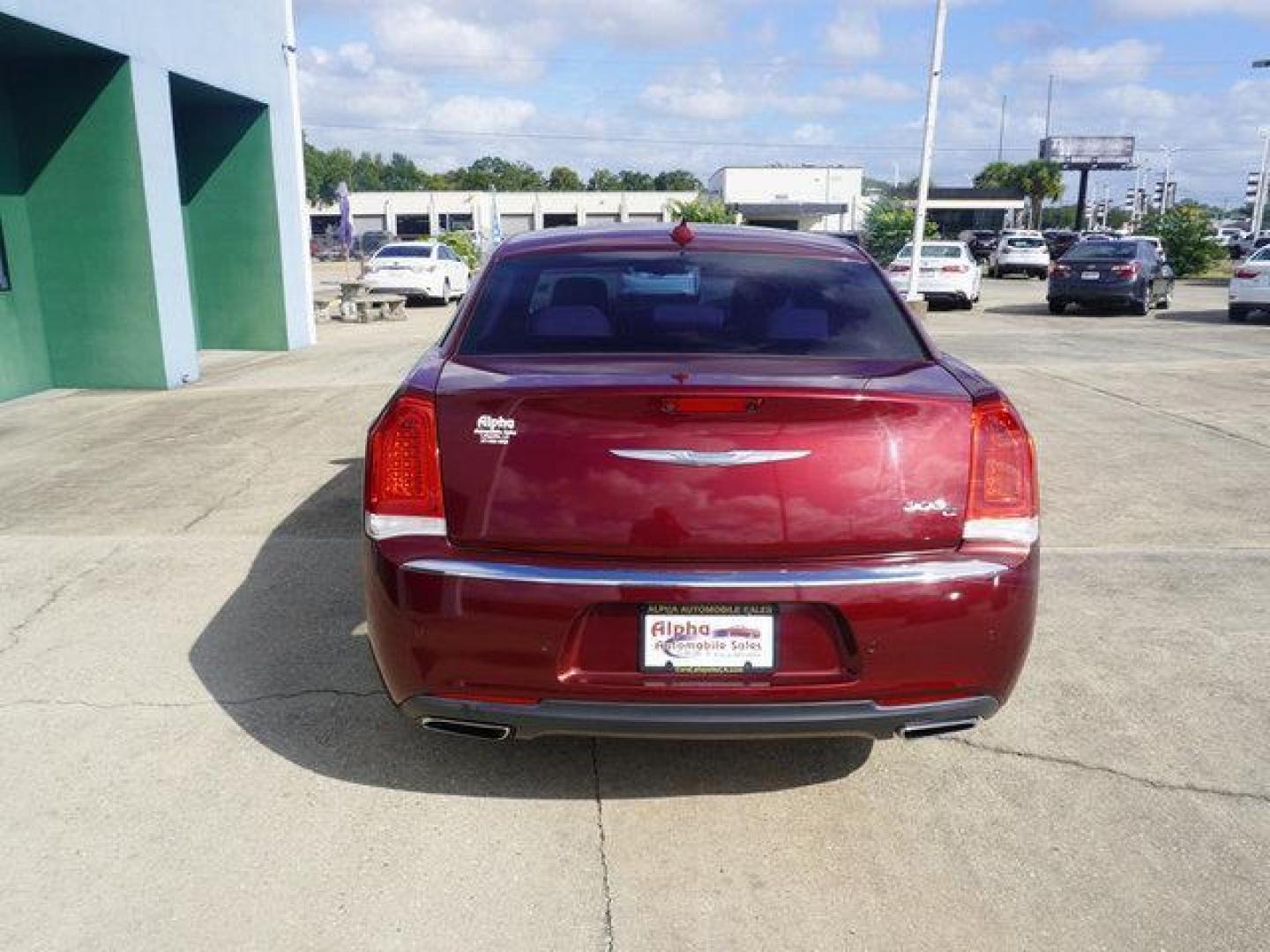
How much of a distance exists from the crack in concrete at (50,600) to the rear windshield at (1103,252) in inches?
806

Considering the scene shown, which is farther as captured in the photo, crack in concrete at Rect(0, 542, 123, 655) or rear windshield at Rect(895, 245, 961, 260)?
rear windshield at Rect(895, 245, 961, 260)

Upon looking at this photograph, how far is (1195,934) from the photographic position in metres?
2.46

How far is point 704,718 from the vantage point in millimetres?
2621

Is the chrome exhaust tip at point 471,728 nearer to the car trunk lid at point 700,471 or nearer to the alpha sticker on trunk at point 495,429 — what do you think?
the car trunk lid at point 700,471

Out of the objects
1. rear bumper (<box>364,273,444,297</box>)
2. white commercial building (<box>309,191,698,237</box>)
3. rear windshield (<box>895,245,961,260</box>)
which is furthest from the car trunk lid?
white commercial building (<box>309,191,698,237</box>)

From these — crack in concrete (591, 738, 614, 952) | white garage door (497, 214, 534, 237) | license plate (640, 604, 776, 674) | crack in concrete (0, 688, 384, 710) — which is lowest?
crack in concrete (0, 688, 384, 710)

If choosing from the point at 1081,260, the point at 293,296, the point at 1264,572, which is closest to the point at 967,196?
the point at 1081,260

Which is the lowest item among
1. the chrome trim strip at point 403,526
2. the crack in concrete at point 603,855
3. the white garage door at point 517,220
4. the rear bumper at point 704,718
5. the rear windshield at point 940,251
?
the crack in concrete at point 603,855

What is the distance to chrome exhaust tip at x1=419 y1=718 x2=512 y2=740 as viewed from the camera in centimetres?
272

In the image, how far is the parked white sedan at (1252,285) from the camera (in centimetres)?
1881

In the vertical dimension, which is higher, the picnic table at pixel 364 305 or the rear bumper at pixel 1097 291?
the rear bumper at pixel 1097 291

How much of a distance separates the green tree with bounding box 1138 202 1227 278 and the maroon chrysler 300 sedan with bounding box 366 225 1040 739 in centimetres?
3964

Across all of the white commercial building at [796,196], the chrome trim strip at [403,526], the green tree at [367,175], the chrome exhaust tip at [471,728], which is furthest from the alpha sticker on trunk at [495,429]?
the green tree at [367,175]

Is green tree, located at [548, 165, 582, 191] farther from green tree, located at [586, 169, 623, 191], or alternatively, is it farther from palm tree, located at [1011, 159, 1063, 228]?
palm tree, located at [1011, 159, 1063, 228]
